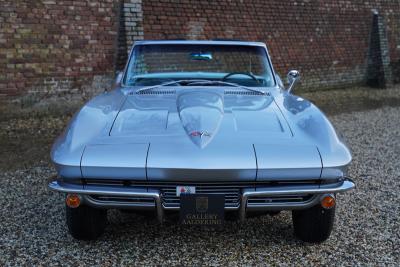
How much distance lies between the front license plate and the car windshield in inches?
62.1

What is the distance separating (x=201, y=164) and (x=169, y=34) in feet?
21.3

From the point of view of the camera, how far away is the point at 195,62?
432cm

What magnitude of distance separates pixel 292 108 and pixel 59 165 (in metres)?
1.67

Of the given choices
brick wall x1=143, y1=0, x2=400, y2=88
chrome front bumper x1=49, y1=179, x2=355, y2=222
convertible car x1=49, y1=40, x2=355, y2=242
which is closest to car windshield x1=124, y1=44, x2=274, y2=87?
convertible car x1=49, y1=40, x2=355, y2=242

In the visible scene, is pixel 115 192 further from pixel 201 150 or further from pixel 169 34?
pixel 169 34

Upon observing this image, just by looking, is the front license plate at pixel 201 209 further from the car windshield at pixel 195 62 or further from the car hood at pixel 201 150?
the car windshield at pixel 195 62

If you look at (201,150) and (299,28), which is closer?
(201,150)

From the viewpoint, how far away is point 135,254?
286 centimetres

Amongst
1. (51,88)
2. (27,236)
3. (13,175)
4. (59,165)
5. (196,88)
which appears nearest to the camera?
(59,165)

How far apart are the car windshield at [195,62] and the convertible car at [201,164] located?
2.85 ft

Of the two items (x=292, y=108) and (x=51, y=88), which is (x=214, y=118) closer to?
(x=292, y=108)

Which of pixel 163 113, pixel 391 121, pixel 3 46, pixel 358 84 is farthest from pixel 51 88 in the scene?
pixel 358 84

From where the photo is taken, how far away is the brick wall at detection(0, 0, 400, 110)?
708cm

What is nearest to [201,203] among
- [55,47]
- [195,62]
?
[195,62]
